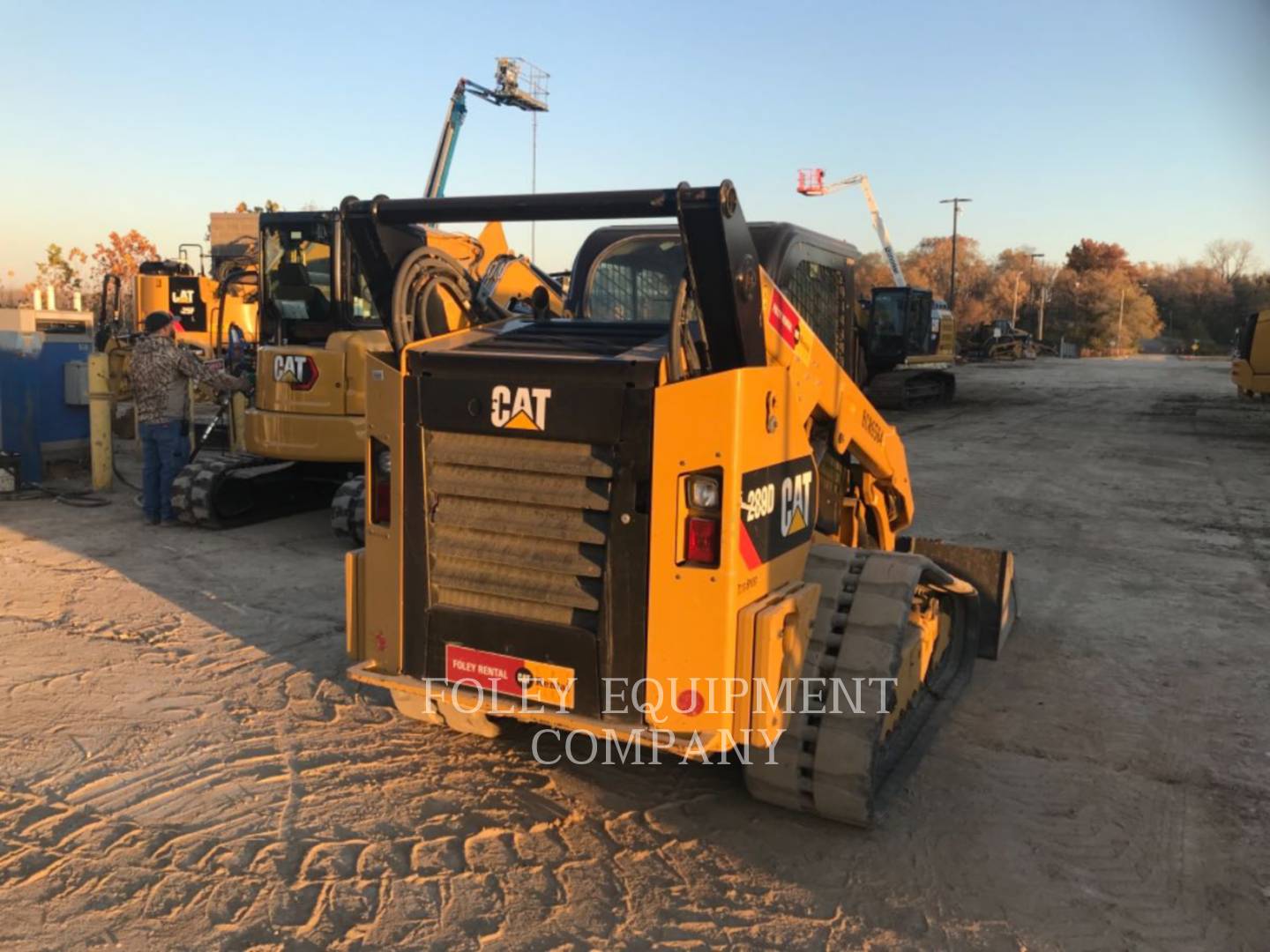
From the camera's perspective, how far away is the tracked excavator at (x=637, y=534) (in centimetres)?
325

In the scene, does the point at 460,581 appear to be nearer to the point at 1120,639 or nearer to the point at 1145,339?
the point at 1120,639

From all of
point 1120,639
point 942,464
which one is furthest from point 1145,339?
point 1120,639

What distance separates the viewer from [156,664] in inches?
211

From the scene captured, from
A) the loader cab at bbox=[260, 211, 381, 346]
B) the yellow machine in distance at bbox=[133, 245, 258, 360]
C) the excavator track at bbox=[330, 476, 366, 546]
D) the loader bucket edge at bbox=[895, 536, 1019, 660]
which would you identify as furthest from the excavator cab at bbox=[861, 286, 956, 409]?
the loader bucket edge at bbox=[895, 536, 1019, 660]

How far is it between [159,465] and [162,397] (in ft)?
2.08

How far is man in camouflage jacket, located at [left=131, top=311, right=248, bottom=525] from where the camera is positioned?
28.6 feet

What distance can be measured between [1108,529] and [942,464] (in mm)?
4598

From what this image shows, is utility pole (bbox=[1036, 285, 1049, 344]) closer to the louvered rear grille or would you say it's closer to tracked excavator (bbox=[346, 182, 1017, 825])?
tracked excavator (bbox=[346, 182, 1017, 825])

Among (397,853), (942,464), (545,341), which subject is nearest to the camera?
(397,853)

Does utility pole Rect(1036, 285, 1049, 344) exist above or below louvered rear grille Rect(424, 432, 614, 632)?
above

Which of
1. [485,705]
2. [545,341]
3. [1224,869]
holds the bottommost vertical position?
[1224,869]

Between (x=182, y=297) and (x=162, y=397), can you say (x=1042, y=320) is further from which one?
(x=162, y=397)

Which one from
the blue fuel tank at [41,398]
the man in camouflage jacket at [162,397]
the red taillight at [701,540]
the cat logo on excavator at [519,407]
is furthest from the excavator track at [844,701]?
the blue fuel tank at [41,398]

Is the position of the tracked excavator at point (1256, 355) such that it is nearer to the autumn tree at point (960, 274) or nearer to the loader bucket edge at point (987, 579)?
the loader bucket edge at point (987, 579)
